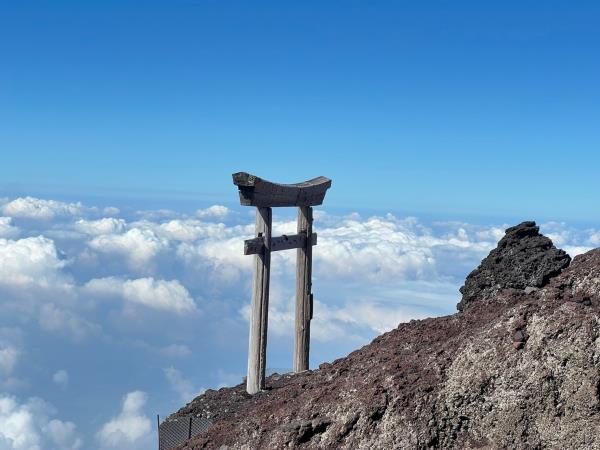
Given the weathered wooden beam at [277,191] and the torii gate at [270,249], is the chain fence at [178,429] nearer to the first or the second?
the torii gate at [270,249]

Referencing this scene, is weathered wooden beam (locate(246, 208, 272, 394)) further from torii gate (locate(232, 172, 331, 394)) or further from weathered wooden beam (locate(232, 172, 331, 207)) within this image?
weathered wooden beam (locate(232, 172, 331, 207))

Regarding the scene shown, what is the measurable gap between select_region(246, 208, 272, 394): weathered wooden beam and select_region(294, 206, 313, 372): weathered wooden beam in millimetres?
1549

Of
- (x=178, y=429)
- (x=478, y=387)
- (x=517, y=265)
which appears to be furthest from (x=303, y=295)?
(x=478, y=387)

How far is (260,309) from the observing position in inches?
481

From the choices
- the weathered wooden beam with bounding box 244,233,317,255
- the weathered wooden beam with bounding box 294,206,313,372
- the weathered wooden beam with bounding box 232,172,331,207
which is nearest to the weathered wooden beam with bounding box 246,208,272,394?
the weathered wooden beam with bounding box 244,233,317,255

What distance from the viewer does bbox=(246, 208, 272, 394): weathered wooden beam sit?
1205cm

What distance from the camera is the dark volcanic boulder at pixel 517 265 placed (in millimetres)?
8984

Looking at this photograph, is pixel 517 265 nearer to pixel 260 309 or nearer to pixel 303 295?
pixel 260 309

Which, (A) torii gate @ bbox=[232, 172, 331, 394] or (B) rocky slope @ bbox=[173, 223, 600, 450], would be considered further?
(A) torii gate @ bbox=[232, 172, 331, 394]

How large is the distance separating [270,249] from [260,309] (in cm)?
101

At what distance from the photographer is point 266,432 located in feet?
27.0

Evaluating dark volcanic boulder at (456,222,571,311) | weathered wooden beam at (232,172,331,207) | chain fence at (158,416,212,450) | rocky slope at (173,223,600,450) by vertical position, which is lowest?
chain fence at (158,416,212,450)

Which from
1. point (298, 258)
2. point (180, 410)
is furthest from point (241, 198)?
point (180, 410)

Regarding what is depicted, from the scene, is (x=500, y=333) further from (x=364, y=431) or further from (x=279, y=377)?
(x=279, y=377)
